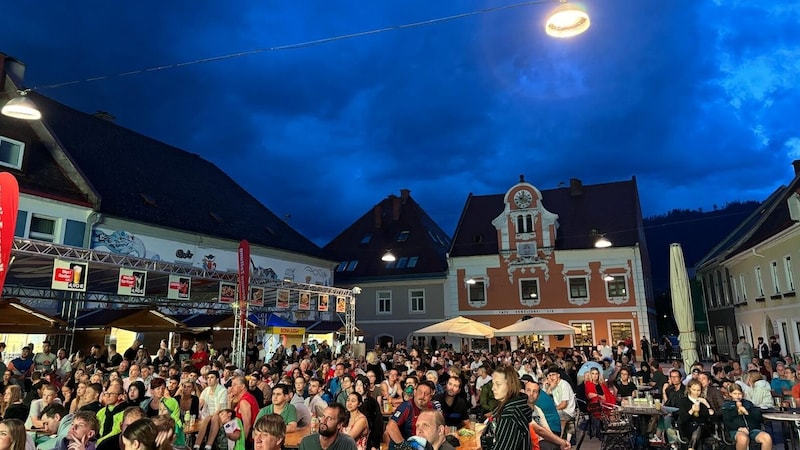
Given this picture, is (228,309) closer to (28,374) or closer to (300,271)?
(300,271)

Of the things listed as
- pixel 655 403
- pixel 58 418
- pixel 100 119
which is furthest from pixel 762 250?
pixel 100 119

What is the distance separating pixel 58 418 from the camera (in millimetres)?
7297

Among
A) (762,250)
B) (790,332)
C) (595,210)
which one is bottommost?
(790,332)

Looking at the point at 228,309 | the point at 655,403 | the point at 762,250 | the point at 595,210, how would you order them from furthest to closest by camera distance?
the point at 595,210
the point at 228,309
the point at 762,250
the point at 655,403

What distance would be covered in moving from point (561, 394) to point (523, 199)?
→ 26375 mm

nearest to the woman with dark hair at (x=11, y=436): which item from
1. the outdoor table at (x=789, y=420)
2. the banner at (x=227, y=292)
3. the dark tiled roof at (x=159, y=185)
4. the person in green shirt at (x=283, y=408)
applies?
the person in green shirt at (x=283, y=408)

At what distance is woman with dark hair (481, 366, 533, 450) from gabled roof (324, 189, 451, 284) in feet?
103

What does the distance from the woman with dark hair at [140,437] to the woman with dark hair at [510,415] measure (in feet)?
8.92

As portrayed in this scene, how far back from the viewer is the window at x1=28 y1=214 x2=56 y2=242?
18.3m

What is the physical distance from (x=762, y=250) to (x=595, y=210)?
11882 mm

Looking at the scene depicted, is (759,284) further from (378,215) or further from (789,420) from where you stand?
(378,215)

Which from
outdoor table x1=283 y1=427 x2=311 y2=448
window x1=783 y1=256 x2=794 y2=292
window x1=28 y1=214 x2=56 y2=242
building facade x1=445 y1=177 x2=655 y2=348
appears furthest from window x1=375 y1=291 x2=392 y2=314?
outdoor table x1=283 y1=427 x2=311 y2=448

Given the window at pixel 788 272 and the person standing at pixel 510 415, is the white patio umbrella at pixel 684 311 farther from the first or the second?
the window at pixel 788 272

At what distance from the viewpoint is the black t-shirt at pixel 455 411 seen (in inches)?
299
